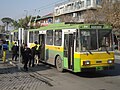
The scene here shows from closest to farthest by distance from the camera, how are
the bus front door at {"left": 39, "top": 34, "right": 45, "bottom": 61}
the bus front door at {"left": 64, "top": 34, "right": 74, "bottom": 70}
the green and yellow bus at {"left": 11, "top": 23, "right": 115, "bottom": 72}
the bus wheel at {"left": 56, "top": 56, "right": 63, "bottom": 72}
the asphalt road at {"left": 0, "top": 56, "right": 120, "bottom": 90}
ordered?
the asphalt road at {"left": 0, "top": 56, "right": 120, "bottom": 90}
the green and yellow bus at {"left": 11, "top": 23, "right": 115, "bottom": 72}
the bus front door at {"left": 64, "top": 34, "right": 74, "bottom": 70}
the bus wheel at {"left": 56, "top": 56, "right": 63, "bottom": 72}
the bus front door at {"left": 39, "top": 34, "right": 45, "bottom": 61}

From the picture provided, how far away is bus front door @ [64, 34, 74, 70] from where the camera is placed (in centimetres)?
1504

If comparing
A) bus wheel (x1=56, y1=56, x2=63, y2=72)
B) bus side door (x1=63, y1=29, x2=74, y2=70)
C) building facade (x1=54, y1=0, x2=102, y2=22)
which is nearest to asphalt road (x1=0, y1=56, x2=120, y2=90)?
bus side door (x1=63, y1=29, x2=74, y2=70)

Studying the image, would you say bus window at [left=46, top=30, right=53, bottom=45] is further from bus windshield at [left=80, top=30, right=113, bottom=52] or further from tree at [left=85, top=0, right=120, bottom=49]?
tree at [left=85, top=0, right=120, bottom=49]

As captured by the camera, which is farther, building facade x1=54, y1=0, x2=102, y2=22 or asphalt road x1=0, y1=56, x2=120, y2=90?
building facade x1=54, y1=0, x2=102, y2=22

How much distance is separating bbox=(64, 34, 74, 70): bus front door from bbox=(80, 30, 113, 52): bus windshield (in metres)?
0.91

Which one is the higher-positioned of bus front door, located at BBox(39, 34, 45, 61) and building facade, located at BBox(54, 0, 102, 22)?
building facade, located at BBox(54, 0, 102, 22)

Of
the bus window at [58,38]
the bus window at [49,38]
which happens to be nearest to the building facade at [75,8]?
the bus window at [49,38]

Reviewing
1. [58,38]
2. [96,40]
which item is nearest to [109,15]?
[58,38]

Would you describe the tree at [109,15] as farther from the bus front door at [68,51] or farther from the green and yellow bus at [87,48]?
the green and yellow bus at [87,48]

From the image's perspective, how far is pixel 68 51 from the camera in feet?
51.2

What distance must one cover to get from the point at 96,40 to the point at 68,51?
1.87 meters

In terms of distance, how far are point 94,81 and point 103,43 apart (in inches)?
87.1

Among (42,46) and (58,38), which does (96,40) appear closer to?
(58,38)

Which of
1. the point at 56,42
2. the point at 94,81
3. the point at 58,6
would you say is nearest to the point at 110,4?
the point at 56,42
